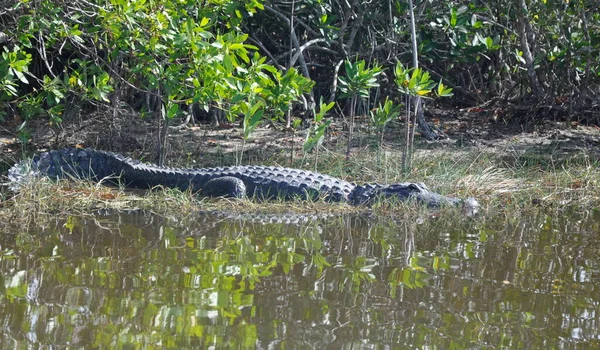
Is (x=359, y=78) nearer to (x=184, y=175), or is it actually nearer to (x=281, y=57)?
(x=184, y=175)

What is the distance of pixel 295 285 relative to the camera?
3.91 m

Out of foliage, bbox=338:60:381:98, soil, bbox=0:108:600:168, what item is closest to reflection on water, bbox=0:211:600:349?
foliage, bbox=338:60:381:98

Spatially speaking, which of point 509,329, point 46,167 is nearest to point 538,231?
point 509,329

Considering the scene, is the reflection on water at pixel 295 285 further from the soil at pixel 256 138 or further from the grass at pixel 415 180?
the soil at pixel 256 138

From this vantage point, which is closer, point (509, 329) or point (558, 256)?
point (509, 329)

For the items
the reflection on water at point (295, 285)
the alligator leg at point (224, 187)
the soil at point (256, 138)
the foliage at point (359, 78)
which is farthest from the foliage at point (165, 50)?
the soil at point (256, 138)

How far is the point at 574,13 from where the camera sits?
28.9 ft

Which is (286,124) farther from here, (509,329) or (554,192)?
(509,329)

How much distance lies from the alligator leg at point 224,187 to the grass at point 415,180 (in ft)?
0.40

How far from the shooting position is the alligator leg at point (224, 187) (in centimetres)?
654

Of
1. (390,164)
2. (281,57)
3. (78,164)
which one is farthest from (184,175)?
(281,57)

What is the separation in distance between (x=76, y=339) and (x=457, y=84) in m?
8.24

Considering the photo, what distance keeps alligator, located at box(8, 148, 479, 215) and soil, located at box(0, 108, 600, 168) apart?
0.75 meters

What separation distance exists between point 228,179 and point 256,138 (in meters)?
2.04
